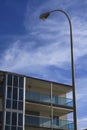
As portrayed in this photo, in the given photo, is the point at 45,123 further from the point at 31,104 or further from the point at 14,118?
the point at 14,118

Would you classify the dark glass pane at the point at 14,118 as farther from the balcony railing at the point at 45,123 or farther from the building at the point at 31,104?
the balcony railing at the point at 45,123

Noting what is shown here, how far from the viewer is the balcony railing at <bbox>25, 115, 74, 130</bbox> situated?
139 feet

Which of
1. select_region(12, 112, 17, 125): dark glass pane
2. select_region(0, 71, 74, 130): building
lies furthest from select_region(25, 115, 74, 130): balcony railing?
select_region(12, 112, 17, 125): dark glass pane

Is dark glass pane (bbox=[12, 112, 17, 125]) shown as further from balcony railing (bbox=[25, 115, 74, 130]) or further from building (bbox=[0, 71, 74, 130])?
balcony railing (bbox=[25, 115, 74, 130])

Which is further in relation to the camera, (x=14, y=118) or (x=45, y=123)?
(x=45, y=123)

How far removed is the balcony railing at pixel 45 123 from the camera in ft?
139

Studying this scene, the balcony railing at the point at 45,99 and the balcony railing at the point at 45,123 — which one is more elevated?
the balcony railing at the point at 45,99

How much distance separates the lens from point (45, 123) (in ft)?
144

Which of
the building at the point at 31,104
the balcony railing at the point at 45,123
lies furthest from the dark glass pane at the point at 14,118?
the balcony railing at the point at 45,123

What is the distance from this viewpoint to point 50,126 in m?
44.1

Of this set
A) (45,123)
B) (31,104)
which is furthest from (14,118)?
(45,123)

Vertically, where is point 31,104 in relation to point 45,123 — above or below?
above

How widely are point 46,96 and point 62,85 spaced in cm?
312

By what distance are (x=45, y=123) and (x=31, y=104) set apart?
3.01 m
